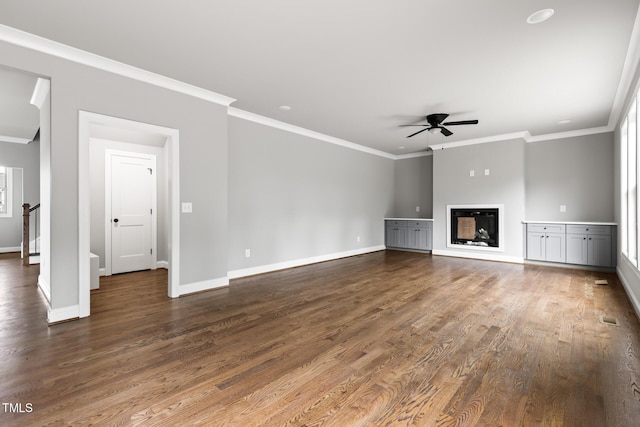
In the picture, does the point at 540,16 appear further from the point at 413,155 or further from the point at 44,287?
the point at 44,287

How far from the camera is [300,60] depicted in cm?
316

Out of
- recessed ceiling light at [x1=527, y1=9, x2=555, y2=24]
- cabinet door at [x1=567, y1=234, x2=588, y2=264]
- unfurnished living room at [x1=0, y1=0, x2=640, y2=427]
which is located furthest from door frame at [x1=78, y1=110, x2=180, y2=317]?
cabinet door at [x1=567, y1=234, x2=588, y2=264]

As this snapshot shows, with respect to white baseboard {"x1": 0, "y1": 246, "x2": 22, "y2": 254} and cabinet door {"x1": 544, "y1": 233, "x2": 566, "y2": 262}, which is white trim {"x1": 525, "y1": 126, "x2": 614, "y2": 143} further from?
white baseboard {"x1": 0, "y1": 246, "x2": 22, "y2": 254}

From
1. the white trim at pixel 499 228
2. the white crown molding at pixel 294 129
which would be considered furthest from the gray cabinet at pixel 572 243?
the white crown molding at pixel 294 129

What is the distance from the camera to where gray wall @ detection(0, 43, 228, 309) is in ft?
9.46

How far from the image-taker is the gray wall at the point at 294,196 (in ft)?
15.8

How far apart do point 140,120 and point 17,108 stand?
3.36 meters

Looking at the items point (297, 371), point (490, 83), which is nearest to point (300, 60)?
point (490, 83)

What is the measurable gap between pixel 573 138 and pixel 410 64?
4.91 meters

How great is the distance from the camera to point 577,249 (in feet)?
18.0

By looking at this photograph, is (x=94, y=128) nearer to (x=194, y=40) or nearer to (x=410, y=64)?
(x=194, y=40)

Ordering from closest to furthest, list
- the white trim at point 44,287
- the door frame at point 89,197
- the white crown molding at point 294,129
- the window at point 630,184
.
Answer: the door frame at point 89,197 → the window at point 630,184 → the white trim at point 44,287 → the white crown molding at point 294,129

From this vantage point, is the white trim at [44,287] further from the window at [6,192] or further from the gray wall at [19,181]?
the window at [6,192]

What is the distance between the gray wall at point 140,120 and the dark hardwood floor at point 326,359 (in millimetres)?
506
